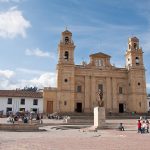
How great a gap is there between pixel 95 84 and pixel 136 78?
8.01 meters

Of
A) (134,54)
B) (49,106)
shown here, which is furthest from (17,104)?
(134,54)

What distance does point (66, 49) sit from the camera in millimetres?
50844

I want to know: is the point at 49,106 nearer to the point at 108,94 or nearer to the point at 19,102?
the point at 19,102

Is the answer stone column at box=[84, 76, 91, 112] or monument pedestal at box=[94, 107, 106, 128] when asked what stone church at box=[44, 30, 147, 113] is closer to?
stone column at box=[84, 76, 91, 112]

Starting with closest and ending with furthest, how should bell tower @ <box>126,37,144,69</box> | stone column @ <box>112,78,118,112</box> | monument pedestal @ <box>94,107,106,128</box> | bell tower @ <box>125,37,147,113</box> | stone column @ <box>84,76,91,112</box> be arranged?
monument pedestal @ <box>94,107,106,128</box>
stone column @ <box>84,76,91,112</box>
bell tower @ <box>125,37,147,113</box>
stone column @ <box>112,78,118,112</box>
bell tower @ <box>126,37,144,69</box>

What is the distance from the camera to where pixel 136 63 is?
53.2 m

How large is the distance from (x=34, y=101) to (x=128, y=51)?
2124 cm

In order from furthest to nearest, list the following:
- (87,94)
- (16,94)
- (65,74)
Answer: (16,94) → (87,94) → (65,74)

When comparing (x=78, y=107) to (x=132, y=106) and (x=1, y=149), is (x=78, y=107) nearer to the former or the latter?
(x=132, y=106)

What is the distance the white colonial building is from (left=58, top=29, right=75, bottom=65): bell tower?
890cm

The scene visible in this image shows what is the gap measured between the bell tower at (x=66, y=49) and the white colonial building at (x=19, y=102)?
8901 mm

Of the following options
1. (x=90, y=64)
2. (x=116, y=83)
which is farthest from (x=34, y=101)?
(x=116, y=83)

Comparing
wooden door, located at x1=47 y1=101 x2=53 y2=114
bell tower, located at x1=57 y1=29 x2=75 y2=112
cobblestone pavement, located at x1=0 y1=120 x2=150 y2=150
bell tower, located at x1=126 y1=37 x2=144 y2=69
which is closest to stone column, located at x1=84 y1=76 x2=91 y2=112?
bell tower, located at x1=57 y1=29 x2=75 y2=112

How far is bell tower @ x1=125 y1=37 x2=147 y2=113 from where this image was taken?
167 feet
